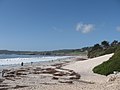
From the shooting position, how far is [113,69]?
3122 centimetres

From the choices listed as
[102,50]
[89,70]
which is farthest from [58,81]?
[102,50]

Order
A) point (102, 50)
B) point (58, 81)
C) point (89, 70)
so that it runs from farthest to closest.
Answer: point (102, 50)
point (89, 70)
point (58, 81)

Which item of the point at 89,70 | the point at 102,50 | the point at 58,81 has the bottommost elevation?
the point at 58,81

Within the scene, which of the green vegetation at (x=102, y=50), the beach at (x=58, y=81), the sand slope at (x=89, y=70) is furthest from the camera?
the green vegetation at (x=102, y=50)

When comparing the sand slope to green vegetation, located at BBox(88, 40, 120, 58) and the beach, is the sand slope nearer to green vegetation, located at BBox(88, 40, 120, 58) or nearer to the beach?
the beach

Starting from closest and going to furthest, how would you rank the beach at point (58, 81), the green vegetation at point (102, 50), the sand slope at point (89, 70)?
the beach at point (58, 81) → the sand slope at point (89, 70) → the green vegetation at point (102, 50)

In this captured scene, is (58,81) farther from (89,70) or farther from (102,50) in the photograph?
(102,50)

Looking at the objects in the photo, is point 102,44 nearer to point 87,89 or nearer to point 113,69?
point 113,69

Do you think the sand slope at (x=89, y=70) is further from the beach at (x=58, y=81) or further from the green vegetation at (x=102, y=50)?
the green vegetation at (x=102, y=50)

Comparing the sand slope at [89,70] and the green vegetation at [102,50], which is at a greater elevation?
the green vegetation at [102,50]

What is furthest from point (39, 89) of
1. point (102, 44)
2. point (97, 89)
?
point (102, 44)

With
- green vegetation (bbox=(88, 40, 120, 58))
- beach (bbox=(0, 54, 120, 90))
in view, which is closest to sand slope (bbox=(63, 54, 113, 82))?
beach (bbox=(0, 54, 120, 90))

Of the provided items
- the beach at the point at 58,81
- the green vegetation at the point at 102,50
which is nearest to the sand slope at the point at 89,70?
the beach at the point at 58,81

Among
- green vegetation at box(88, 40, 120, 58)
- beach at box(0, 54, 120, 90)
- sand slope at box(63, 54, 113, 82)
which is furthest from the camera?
green vegetation at box(88, 40, 120, 58)
